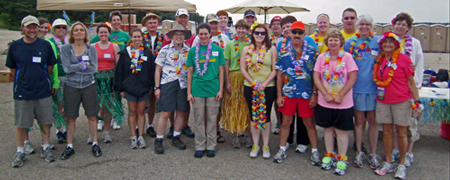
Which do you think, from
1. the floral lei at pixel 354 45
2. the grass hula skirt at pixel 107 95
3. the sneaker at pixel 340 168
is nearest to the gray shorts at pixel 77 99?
the grass hula skirt at pixel 107 95

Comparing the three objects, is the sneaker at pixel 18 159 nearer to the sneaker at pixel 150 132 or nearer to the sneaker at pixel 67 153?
the sneaker at pixel 67 153

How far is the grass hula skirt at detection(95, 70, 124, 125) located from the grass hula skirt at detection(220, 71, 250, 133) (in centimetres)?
161

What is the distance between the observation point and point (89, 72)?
155 inches

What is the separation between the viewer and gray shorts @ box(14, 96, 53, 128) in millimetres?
3598

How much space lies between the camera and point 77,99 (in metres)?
3.91

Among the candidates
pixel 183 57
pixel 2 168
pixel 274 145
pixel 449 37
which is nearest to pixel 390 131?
pixel 274 145

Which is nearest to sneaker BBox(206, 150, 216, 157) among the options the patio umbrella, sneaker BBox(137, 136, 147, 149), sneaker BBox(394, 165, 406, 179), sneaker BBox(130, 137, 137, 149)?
sneaker BBox(137, 136, 147, 149)

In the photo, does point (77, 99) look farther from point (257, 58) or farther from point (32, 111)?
point (257, 58)

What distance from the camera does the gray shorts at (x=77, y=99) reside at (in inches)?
152

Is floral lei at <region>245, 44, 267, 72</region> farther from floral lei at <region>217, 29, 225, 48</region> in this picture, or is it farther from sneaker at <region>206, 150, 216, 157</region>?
sneaker at <region>206, 150, 216, 157</region>

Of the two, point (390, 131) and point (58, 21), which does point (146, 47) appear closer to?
point (58, 21)

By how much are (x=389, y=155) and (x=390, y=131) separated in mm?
288

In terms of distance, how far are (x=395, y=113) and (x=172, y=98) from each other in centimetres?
271

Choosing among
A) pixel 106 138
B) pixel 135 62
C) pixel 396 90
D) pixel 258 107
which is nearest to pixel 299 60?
pixel 258 107
